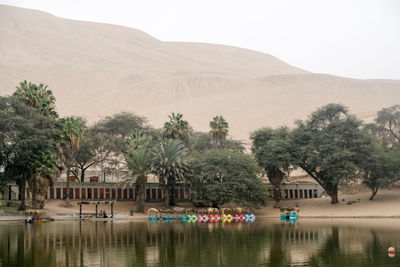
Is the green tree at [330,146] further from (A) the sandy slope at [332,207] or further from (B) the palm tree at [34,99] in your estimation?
(B) the palm tree at [34,99]

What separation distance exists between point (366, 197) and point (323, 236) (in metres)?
41.2

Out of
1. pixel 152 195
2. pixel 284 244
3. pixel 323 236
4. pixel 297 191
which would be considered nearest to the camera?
pixel 284 244

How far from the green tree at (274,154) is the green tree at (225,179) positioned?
10.5 feet

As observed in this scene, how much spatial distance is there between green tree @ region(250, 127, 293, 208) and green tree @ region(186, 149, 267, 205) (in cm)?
319

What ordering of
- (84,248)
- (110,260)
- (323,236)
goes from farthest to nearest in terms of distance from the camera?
(323,236) → (84,248) → (110,260)

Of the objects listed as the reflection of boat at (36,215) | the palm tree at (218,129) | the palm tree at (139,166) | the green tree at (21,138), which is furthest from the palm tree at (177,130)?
the reflection of boat at (36,215)

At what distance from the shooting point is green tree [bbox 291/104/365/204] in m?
70.1

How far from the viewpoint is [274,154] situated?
73688 mm

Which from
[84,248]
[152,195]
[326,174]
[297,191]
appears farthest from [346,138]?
[84,248]

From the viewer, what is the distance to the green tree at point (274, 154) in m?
73.6

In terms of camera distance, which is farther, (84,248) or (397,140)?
(397,140)

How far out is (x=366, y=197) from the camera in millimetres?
75688

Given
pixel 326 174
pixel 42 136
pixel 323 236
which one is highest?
pixel 42 136

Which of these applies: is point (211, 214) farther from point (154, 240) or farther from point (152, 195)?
point (154, 240)
